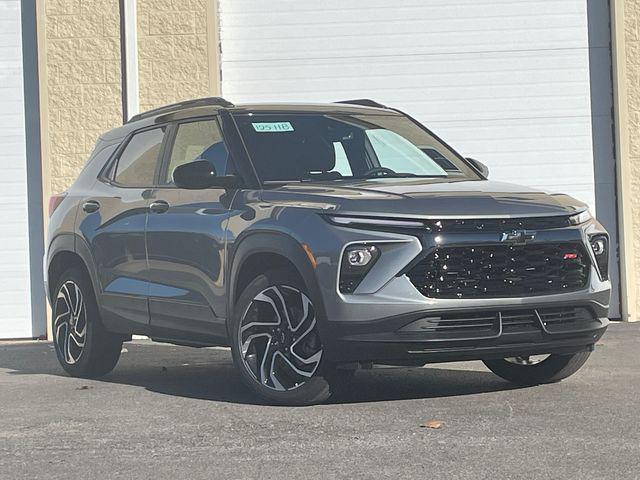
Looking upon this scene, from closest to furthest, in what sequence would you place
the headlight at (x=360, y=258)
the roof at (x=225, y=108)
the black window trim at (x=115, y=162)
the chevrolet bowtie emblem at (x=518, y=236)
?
the headlight at (x=360, y=258)
the chevrolet bowtie emblem at (x=518, y=236)
the roof at (x=225, y=108)
the black window trim at (x=115, y=162)

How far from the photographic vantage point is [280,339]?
24.0 feet

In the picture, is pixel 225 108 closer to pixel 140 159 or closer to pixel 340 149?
pixel 340 149

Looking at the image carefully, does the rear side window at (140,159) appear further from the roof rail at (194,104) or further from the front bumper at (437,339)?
the front bumper at (437,339)

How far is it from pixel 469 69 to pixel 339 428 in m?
8.00

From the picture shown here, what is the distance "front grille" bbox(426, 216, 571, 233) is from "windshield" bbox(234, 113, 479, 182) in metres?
1.16

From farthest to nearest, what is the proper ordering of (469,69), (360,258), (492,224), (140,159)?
(469,69)
(140,159)
(492,224)
(360,258)

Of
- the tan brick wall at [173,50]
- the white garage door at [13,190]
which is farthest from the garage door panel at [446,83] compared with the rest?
the white garage door at [13,190]

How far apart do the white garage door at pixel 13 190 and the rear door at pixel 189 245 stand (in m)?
5.81

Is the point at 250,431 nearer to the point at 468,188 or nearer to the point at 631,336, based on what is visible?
the point at 468,188

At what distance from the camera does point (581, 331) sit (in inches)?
289

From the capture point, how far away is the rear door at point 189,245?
7801 millimetres

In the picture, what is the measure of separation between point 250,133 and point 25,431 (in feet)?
7.64

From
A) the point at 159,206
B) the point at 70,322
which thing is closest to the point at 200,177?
→ the point at 159,206

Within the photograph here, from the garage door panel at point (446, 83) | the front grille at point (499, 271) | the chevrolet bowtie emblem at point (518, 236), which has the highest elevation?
the garage door panel at point (446, 83)
